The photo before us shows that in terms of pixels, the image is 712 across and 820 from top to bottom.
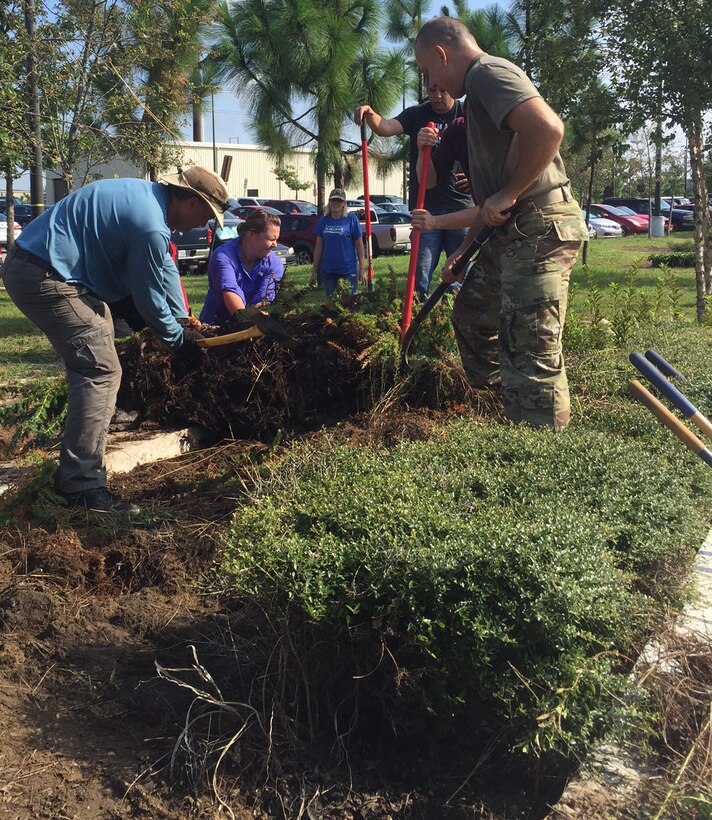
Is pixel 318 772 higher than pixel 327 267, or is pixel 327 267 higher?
pixel 327 267

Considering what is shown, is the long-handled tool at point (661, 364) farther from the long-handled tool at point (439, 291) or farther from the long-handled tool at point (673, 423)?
the long-handled tool at point (439, 291)

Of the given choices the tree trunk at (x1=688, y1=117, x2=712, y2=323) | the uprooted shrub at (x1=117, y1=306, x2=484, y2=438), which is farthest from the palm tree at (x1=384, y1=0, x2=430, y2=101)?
the uprooted shrub at (x1=117, y1=306, x2=484, y2=438)

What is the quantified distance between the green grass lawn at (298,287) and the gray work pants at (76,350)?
178cm

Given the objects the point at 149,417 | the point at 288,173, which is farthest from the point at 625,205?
the point at 149,417

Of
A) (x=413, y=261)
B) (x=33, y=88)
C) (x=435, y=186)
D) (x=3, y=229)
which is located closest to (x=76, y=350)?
(x=413, y=261)

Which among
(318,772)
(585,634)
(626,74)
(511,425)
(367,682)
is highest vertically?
(626,74)

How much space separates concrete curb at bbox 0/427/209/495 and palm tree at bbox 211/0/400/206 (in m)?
20.7

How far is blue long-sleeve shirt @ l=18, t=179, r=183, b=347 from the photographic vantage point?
13.0ft

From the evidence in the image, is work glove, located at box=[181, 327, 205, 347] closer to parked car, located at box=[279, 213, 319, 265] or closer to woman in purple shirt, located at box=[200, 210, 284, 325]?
woman in purple shirt, located at box=[200, 210, 284, 325]

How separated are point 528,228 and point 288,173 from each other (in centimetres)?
4397

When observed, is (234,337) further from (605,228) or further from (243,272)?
(605,228)

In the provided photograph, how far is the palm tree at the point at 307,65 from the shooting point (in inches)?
922

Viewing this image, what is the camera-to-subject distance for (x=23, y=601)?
325 cm

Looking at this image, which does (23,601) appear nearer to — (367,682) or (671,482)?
(367,682)
